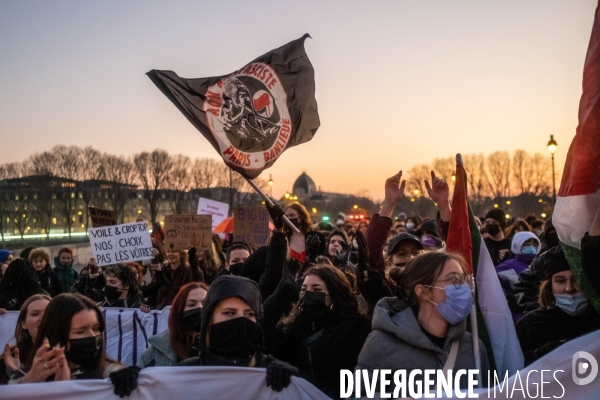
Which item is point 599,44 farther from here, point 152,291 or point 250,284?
point 152,291

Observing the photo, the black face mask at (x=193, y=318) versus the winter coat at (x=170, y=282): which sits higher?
the black face mask at (x=193, y=318)

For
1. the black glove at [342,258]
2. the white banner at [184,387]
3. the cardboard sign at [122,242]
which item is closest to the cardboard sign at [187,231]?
the cardboard sign at [122,242]

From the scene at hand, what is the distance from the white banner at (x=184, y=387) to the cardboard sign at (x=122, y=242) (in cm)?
533

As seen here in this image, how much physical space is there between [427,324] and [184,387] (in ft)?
4.28

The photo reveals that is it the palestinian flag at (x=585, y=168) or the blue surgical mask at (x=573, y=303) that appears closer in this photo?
the palestinian flag at (x=585, y=168)

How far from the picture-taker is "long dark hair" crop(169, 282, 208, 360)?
4363 millimetres

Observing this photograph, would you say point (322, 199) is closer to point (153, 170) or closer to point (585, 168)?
point (153, 170)

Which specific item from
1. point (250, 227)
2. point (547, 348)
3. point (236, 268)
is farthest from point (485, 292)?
point (250, 227)

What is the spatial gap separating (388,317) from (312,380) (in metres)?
0.80

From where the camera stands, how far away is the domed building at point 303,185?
169 metres

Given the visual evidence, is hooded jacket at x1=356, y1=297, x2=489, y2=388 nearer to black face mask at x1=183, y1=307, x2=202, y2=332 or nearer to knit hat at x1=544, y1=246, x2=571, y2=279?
knit hat at x1=544, y1=246, x2=571, y2=279

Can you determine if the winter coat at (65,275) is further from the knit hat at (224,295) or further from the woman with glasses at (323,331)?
the knit hat at (224,295)

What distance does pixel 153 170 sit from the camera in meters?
74.4

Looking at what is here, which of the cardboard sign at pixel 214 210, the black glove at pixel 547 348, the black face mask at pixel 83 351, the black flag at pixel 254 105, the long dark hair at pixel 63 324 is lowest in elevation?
the black glove at pixel 547 348
